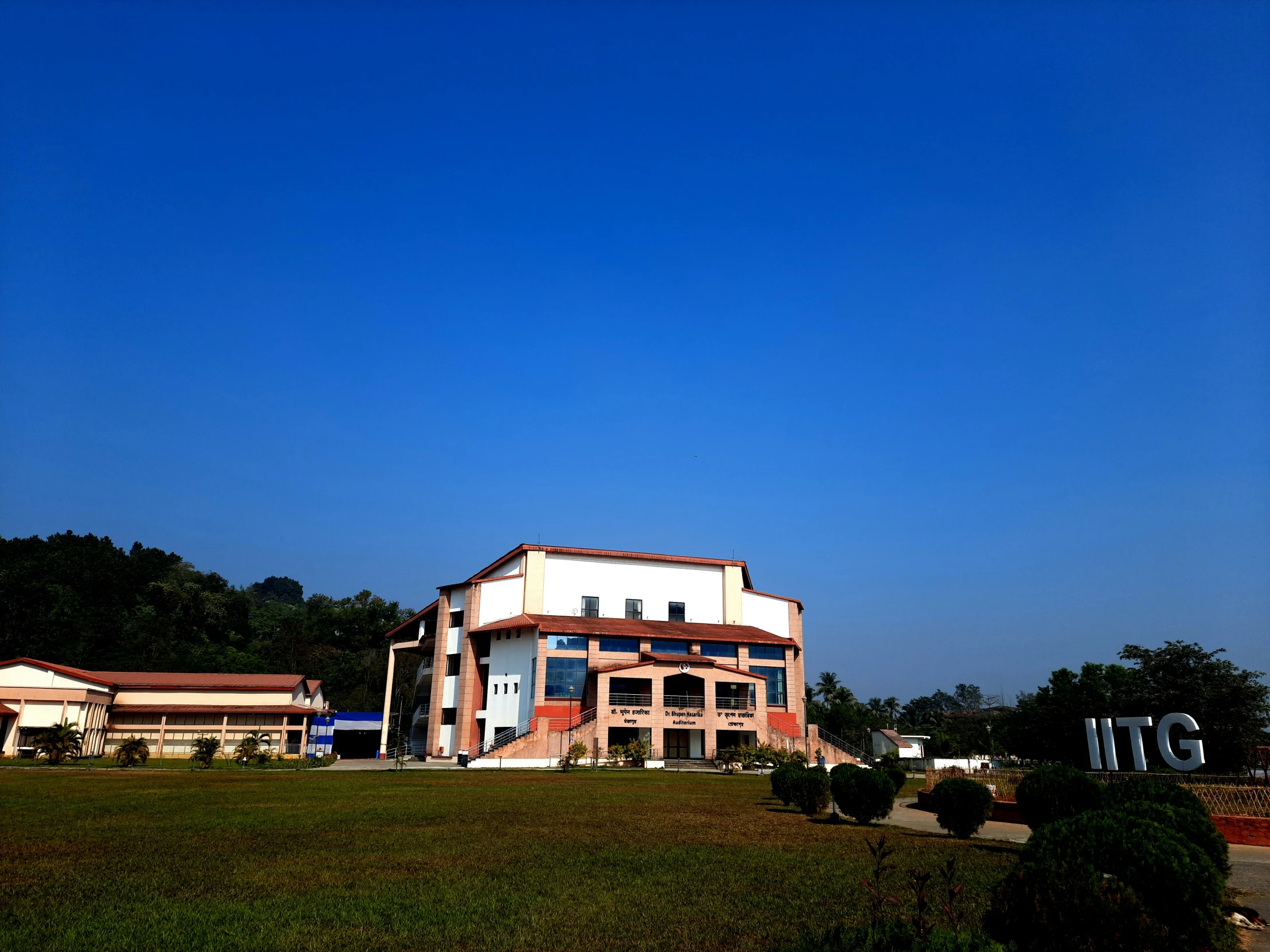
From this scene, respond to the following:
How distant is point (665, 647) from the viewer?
5903cm

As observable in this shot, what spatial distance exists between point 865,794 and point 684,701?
3637cm

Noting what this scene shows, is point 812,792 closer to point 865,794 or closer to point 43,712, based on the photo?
point 865,794

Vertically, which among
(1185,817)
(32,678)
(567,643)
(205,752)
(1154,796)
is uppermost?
(567,643)

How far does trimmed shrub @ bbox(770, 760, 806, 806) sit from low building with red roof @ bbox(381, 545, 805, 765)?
92.4 ft

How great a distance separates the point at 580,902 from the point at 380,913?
2465mm

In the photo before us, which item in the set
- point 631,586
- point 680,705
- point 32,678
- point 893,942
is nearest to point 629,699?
point 680,705

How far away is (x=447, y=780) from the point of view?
34.9 meters

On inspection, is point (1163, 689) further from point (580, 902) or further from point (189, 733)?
point (189, 733)

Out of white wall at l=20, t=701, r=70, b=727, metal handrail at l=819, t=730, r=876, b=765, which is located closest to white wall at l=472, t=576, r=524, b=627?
metal handrail at l=819, t=730, r=876, b=765

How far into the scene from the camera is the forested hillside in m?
86.4

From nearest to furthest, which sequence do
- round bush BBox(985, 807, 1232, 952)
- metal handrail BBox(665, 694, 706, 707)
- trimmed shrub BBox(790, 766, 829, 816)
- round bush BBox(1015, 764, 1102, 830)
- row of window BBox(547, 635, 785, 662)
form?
round bush BBox(985, 807, 1232, 952) < round bush BBox(1015, 764, 1102, 830) < trimmed shrub BBox(790, 766, 829, 816) < metal handrail BBox(665, 694, 706, 707) < row of window BBox(547, 635, 785, 662)

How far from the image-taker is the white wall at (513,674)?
2237 inches

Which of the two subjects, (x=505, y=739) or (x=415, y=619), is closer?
(x=505, y=739)

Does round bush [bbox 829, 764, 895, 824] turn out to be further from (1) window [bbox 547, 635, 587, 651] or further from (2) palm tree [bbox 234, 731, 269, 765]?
(1) window [bbox 547, 635, 587, 651]
